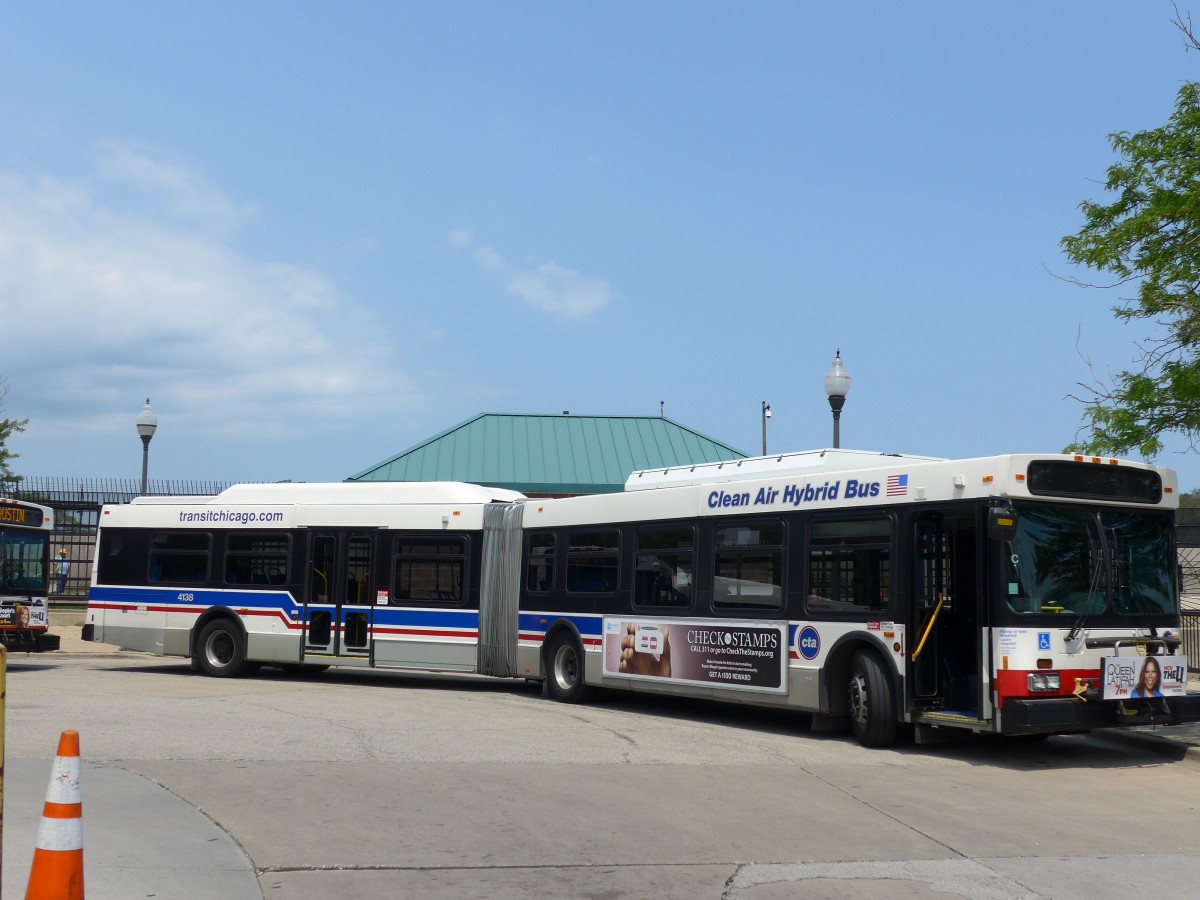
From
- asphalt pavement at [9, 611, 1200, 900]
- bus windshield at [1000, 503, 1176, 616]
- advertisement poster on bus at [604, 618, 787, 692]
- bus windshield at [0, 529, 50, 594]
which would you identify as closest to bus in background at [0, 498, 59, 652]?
bus windshield at [0, 529, 50, 594]

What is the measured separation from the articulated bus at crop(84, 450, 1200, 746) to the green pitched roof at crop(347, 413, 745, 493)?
14.5 meters

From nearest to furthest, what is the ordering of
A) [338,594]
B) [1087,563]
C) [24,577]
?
[1087,563] → [338,594] → [24,577]

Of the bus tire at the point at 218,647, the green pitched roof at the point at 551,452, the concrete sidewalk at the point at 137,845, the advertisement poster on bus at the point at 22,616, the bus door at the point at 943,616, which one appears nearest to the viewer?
the concrete sidewalk at the point at 137,845

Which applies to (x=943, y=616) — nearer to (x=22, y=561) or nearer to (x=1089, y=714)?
(x=1089, y=714)

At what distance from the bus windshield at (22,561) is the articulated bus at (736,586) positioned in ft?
3.22

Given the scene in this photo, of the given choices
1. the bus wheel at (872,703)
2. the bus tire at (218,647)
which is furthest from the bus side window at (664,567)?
the bus tire at (218,647)

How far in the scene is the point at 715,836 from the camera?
8273 mm

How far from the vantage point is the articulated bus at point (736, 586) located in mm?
12164

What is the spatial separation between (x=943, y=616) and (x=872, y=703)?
1136 mm

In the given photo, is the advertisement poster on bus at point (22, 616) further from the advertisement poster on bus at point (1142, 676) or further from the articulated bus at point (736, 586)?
the advertisement poster on bus at point (1142, 676)

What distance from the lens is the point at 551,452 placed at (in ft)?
126

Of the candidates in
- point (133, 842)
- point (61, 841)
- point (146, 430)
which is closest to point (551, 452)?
point (146, 430)

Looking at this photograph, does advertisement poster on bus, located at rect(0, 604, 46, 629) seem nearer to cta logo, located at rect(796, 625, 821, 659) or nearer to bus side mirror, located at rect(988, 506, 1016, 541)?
cta logo, located at rect(796, 625, 821, 659)

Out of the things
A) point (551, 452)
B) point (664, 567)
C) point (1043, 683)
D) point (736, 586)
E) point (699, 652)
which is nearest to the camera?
point (1043, 683)
